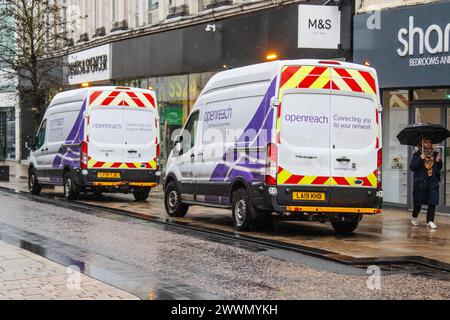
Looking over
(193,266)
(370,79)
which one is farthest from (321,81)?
(193,266)

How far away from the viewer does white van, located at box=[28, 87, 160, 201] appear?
1939 cm

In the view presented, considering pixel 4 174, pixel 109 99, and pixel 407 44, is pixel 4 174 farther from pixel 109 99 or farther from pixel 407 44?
pixel 407 44

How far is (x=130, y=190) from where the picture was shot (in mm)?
19797

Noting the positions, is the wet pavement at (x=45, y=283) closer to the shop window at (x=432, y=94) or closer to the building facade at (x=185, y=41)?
the shop window at (x=432, y=94)

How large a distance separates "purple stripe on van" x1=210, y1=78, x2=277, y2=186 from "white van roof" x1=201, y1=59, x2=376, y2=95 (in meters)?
0.28

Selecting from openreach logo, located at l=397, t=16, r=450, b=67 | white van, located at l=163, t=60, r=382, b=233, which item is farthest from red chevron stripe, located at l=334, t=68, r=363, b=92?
openreach logo, located at l=397, t=16, r=450, b=67

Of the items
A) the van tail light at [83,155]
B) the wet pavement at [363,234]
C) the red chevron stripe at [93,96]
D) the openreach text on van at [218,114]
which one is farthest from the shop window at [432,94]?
the van tail light at [83,155]

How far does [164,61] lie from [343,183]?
54.2ft

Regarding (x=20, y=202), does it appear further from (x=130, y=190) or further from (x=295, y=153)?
(x=295, y=153)

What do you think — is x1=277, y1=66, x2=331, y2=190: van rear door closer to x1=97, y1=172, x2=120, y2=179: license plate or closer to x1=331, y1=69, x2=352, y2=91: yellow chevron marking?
x1=331, y1=69, x2=352, y2=91: yellow chevron marking

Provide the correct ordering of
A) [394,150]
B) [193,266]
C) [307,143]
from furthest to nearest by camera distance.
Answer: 1. [394,150]
2. [307,143]
3. [193,266]

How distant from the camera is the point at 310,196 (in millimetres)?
12625

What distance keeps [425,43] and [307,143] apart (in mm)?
6203

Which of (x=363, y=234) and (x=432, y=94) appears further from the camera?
(x=432, y=94)
